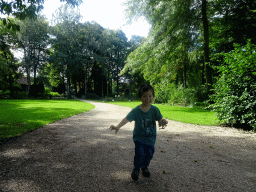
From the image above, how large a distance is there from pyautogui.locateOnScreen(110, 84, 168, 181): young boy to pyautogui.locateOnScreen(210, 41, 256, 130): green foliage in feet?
15.3

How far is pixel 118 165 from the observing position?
10.2 ft

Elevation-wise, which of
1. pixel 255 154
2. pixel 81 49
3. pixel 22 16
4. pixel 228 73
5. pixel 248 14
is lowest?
pixel 255 154

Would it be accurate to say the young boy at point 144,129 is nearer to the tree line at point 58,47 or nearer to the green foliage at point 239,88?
the green foliage at point 239,88

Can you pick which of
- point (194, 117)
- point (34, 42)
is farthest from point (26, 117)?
point (34, 42)

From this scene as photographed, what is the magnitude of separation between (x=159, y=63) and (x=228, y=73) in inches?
294

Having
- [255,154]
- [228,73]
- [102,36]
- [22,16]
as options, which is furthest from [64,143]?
[102,36]

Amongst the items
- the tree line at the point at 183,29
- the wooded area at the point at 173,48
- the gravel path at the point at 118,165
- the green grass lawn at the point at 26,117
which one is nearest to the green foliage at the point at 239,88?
the wooded area at the point at 173,48

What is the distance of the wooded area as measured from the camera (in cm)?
589

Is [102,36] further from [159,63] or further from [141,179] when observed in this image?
[141,179]

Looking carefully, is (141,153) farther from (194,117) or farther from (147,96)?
(194,117)

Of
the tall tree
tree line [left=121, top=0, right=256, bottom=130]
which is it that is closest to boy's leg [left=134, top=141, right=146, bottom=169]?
tree line [left=121, top=0, right=256, bottom=130]

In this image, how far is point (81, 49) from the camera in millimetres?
38781

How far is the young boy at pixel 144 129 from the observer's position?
8.46ft

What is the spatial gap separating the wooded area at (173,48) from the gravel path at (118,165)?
7.40ft
